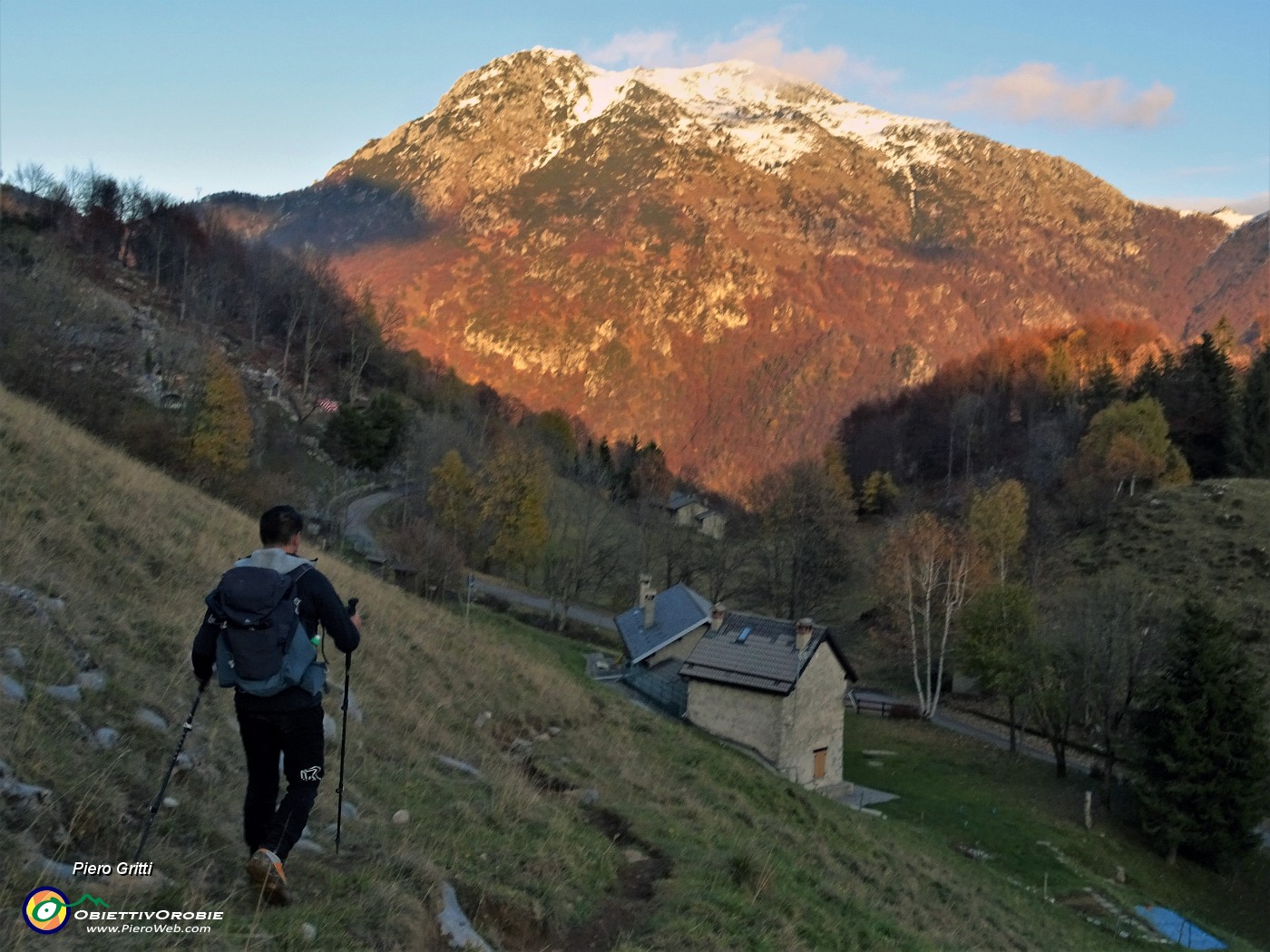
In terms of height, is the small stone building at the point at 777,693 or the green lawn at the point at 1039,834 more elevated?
the small stone building at the point at 777,693

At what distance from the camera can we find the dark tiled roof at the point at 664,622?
123 ft

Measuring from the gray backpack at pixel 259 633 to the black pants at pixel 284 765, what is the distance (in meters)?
0.27

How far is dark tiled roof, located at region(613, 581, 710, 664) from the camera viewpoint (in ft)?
123

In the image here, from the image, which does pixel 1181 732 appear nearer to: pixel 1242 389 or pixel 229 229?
pixel 1242 389

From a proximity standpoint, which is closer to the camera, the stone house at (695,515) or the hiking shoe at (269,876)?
the hiking shoe at (269,876)

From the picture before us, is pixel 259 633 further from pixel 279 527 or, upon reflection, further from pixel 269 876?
pixel 269 876

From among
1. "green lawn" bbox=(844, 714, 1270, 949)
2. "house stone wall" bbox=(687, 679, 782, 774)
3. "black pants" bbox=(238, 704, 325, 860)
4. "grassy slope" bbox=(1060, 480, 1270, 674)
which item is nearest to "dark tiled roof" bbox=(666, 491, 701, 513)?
"grassy slope" bbox=(1060, 480, 1270, 674)

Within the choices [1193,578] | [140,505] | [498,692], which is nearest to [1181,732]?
[1193,578]

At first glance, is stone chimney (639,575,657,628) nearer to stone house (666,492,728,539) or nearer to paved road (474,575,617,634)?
paved road (474,575,617,634)

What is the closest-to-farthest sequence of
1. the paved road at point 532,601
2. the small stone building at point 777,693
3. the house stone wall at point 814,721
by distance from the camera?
the house stone wall at point 814,721 < the small stone building at point 777,693 < the paved road at point 532,601

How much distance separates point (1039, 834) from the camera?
94.4ft

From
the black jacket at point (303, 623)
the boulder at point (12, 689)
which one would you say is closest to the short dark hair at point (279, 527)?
the black jacket at point (303, 623)

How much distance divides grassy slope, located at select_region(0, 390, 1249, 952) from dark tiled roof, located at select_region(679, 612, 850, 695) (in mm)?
13304

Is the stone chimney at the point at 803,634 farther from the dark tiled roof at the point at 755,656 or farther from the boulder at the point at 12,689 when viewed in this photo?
the boulder at the point at 12,689
